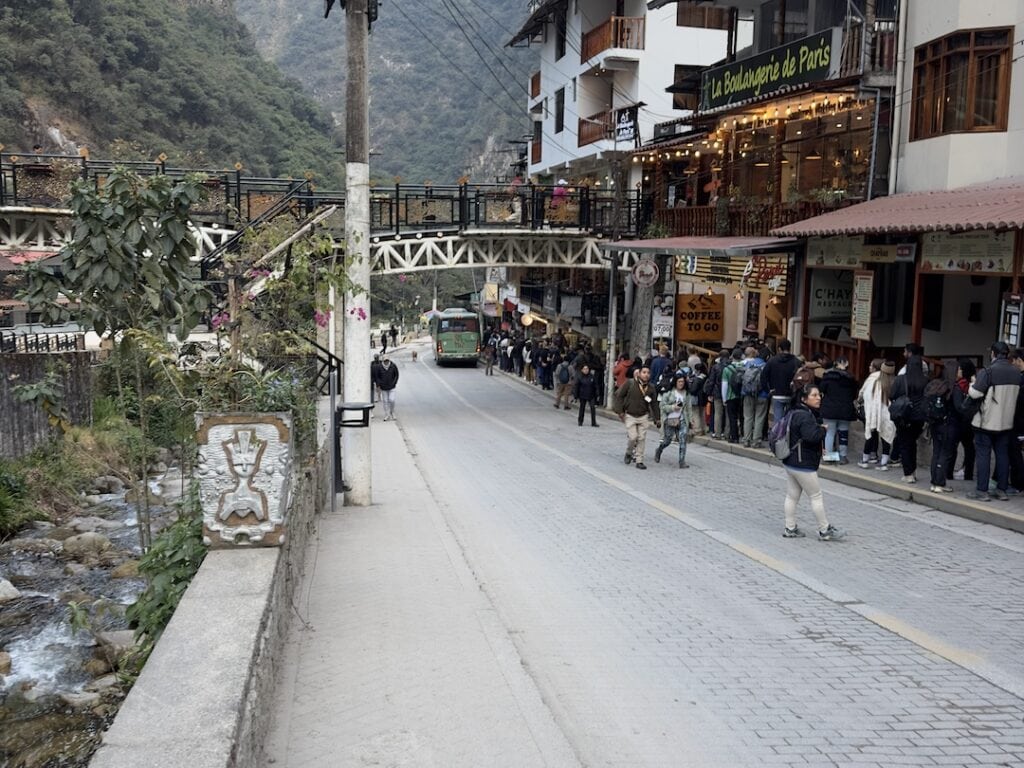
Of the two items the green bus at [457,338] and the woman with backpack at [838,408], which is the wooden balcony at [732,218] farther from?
the green bus at [457,338]

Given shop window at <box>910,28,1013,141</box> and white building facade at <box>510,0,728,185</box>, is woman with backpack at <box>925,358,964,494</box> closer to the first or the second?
shop window at <box>910,28,1013,141</box>

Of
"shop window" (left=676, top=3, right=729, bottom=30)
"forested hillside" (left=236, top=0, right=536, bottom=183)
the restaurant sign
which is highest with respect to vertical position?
"forested hillside" (left=236, top=0, right=536, bottom=183)

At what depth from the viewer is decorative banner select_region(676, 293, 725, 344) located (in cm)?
2700

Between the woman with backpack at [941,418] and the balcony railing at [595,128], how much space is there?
23.8 meters

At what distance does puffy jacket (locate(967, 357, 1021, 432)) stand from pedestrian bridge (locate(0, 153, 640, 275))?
51.5 feet

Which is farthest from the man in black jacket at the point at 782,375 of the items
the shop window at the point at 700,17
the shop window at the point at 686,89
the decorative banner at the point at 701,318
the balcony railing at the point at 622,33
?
the shop window at the point at 700,17

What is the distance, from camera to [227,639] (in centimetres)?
491

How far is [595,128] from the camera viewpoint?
1437 inches

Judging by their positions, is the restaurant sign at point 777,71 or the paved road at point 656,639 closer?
the paved road at point 656,639

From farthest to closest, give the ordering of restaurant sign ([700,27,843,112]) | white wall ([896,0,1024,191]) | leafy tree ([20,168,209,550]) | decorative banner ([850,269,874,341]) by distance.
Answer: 1. restaurant sign ([700,27,843,112])
2. decorative banner ([850,269,874,341])
3. white wall ([896,0,1024,191])
4. leafy tree ([20,168,209,550])

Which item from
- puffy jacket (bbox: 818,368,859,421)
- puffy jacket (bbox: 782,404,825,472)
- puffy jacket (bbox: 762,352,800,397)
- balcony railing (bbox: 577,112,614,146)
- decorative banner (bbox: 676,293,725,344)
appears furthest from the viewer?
balcony railing (bbox: 577,112,614,146)

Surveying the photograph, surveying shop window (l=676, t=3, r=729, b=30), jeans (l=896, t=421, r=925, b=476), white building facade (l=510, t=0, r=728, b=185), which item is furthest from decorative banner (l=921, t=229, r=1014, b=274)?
shop window (l=676, t=3, r=729, b=30)

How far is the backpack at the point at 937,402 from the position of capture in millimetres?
12227

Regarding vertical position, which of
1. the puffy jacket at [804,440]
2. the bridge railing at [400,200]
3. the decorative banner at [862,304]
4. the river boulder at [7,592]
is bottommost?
the river boulder at [7,592]
